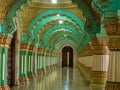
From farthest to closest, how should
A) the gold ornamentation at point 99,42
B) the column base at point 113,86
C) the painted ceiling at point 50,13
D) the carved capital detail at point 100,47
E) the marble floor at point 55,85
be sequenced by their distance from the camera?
1. the marble floor at point 55,85
2. the carved capital detail at point 100,47
3. the gold ornamentation at point 99,42
4. the painted ceiling at point 50,13
5. the column base at point 113,86

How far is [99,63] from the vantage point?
12406 millimetres

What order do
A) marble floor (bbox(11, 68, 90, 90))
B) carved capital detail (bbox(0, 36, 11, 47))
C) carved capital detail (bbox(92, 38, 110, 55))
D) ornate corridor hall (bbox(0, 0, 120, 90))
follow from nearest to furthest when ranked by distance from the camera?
ornate corridor hall (bbox(0, 0, 120, 90)) → carved capital detail (bbox(0, 36, 11, 47)) → carved capital detail (bbox(92, 38, 110, 55)) → marble floor (bbox(11, 68, 90, 90))

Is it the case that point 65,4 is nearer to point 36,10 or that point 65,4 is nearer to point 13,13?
point 36,10

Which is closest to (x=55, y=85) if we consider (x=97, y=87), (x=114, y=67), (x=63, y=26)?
(x=97, y=87)

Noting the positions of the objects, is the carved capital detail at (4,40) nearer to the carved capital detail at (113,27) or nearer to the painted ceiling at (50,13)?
the painted ceiling at (50,13)

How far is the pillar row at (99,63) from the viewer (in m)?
12.1

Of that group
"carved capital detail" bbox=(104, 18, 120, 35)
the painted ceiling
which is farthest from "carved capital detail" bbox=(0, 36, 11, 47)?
"carved capital detail" bbox=(104, 18, 120, 35)

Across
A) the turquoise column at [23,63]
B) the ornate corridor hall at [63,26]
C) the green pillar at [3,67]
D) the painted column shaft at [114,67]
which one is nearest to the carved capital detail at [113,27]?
the ornate corridor hall at [63,26]

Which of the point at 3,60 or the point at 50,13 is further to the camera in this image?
the point at 50,13

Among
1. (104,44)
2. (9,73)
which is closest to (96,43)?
(104,44)

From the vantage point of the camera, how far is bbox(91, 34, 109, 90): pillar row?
12.1m

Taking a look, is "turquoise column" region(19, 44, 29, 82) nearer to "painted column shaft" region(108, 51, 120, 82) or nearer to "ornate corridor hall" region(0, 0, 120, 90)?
"ornate corridor hall" region(0, 0, 120, 90)

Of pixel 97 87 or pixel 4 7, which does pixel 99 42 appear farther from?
pixel 4 7

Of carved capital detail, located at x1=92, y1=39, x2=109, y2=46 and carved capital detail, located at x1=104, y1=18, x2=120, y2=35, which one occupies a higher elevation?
carved capital detail, located at x1=104, y1=18, x2=120, y2=35
